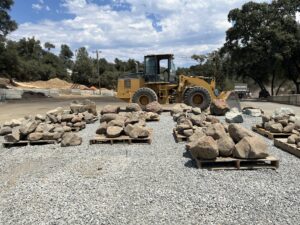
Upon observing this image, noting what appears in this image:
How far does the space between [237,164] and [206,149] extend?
0.65 m

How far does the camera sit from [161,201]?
221 inches

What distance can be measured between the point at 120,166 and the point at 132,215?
2.70 metres

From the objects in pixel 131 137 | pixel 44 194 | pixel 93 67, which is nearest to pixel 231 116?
pixel 131 137

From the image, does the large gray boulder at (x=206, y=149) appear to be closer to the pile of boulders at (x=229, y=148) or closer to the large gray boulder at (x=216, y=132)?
the pile of boulders at (x=229, y=148)

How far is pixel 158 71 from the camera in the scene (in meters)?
19.5

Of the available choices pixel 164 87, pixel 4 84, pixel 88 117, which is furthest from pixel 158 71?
pixel 4 84

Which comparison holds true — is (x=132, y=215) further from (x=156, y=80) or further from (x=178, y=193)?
(x=156, y=80)

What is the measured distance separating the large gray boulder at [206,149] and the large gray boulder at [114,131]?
3.18 m

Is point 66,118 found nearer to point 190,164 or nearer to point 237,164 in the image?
point 190,164

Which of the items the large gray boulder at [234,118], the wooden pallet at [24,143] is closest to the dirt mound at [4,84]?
the large gray boulder at [234,118]

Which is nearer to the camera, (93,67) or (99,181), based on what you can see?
(99,181)

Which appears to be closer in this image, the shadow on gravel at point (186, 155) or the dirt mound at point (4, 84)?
the shadow on gravel at point (186, 155)

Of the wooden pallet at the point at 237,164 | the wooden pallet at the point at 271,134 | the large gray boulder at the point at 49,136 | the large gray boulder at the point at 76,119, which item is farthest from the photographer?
the large gray boulder at the point at 76,119

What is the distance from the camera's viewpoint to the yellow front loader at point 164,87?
18.8m
